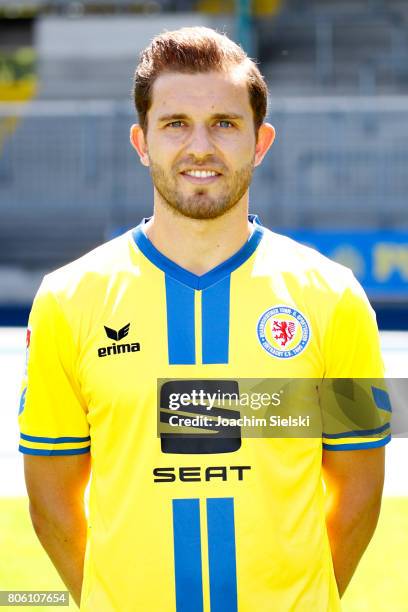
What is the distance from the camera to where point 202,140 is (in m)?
2.15

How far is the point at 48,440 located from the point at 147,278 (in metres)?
0.43

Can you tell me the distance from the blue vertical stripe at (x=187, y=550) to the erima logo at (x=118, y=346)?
13.3 inches

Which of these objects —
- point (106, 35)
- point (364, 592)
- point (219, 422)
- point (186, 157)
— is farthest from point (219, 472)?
point (106, 35)

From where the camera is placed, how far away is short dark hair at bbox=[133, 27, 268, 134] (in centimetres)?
218

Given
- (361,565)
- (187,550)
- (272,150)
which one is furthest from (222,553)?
(272,150)

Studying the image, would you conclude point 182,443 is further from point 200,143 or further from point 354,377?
point 200,143

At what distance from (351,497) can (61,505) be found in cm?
67

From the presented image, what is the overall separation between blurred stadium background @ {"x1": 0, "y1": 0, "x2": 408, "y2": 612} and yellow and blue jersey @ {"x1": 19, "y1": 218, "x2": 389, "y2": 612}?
600cm

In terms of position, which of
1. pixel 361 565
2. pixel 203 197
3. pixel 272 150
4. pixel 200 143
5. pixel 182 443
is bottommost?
pixel 361 565

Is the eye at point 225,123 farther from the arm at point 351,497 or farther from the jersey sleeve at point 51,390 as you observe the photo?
the arm at point 351,497

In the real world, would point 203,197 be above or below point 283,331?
above

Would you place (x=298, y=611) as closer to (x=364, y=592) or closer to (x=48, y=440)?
(x=48, y=440)

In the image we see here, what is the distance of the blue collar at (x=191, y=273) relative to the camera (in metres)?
2.23

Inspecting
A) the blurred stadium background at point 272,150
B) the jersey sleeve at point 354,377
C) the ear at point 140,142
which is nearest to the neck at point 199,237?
the ear at point 140,142
